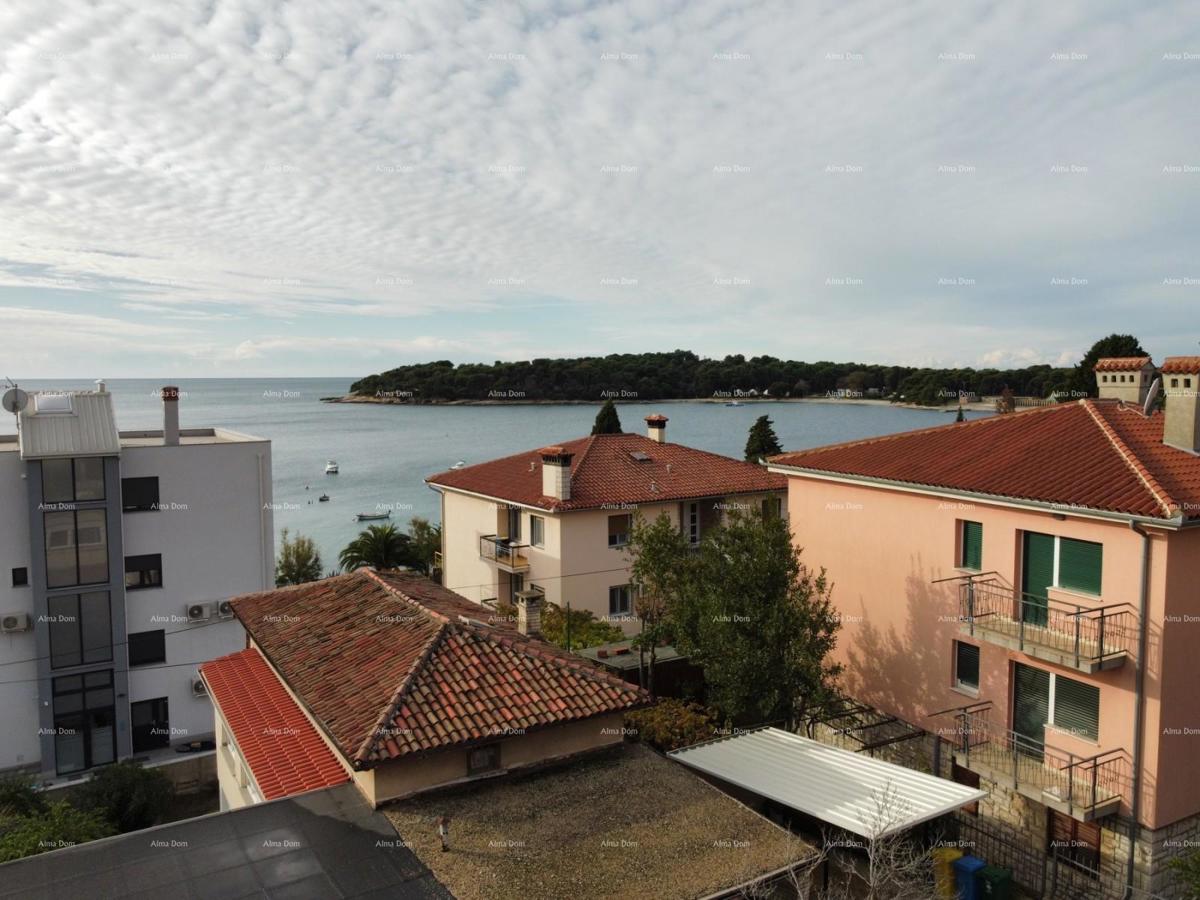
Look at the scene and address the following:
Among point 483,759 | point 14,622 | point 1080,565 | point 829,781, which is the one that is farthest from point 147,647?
point 1080,565

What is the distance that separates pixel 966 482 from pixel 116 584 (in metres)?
24.1

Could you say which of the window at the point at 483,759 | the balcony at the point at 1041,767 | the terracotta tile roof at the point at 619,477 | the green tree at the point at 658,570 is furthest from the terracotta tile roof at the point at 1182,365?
the terracotta tile roof at the point at 619,477

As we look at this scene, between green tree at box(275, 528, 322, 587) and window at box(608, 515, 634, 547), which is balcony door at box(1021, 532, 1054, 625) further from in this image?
green tree at box(275, 528, 322, 587)

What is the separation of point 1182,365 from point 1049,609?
5234mm

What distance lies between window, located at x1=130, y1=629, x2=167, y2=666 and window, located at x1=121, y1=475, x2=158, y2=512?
3974 millimetres

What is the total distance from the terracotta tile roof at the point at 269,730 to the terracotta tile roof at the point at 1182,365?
1622 cm

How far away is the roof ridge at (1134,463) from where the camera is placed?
13641 millimetres

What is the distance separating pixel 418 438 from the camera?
486 feet

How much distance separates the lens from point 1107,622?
1455 centimetres

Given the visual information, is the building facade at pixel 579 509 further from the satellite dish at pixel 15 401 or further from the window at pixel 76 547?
the satellite dish at pixel 15 401

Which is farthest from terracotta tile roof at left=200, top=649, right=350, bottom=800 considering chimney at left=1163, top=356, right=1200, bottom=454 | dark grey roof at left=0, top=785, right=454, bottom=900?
chimney at left=1163, top=356, right=1200, bottom=454

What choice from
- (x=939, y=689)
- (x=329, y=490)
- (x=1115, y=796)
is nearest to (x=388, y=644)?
(x=939, y=689)

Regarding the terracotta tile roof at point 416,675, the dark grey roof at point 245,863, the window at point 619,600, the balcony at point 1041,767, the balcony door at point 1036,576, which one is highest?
the balcony door at point 1036,576

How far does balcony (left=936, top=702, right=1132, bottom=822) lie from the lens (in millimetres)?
14289
